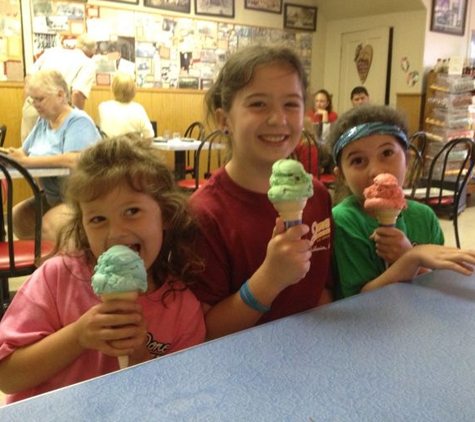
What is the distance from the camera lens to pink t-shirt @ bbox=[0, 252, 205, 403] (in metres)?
0.95

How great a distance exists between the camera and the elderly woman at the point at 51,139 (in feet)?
9.20

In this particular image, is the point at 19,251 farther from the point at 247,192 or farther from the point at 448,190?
the point at 448,190

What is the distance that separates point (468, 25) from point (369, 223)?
265 inches

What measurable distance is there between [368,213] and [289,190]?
1.76ft

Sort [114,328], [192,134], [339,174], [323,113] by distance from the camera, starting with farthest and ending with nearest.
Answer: [192,134] → [323,113] → [339,174] → [114,328]

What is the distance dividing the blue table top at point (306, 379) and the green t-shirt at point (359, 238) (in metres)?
0.40

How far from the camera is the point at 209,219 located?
1.14 meters

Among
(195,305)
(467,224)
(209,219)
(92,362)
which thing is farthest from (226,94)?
(467,224)

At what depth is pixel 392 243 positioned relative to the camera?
3.96 ft

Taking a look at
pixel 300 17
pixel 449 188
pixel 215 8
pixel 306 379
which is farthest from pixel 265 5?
pixel 306 379

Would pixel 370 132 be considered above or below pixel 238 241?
above

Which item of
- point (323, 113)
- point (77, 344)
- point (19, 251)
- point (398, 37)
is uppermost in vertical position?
point (398, 37)

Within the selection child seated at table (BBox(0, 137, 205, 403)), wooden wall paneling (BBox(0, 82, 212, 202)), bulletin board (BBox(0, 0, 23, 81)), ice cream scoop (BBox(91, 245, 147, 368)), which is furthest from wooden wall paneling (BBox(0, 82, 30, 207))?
ice cream scoop (BBox(91, 245, 147, 368))

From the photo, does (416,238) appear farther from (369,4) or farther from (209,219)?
(369,4)
